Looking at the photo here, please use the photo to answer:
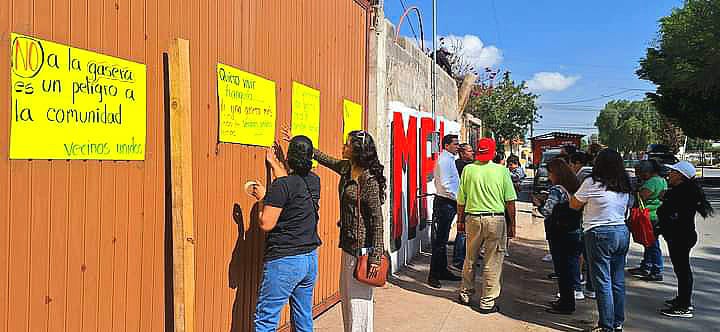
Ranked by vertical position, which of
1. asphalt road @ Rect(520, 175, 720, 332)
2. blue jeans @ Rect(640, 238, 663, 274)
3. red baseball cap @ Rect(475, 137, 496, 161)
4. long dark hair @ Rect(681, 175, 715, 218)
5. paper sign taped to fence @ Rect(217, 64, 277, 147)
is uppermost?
paper sign taped to fence @ Rect(217, 64, 277, 147)

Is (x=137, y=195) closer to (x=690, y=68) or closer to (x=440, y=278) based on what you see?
(x=440, y=278)

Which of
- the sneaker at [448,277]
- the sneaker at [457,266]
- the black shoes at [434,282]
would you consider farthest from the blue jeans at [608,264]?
the sneaker at [457,266]

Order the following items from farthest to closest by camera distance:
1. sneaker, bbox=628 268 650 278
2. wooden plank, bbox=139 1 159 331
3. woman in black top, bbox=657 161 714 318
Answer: sneaker, bbox=628 268 650 278, woman in black top, bbox=657 161 714 318, wooden plank, bbox=139 1 159 331

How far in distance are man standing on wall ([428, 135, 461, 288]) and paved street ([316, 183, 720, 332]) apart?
0.24m

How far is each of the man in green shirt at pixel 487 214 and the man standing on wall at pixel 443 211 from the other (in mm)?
1117

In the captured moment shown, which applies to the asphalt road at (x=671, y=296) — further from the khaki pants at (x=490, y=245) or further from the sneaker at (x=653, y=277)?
the khaki pants at (x=490, y=245)

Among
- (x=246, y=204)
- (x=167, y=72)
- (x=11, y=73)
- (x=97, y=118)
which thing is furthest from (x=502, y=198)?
(x=11, y=73)

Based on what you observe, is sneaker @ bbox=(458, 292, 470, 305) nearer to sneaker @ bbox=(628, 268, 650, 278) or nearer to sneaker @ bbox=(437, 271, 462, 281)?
sneaker @ bbox=(437, 271, 462, 281)

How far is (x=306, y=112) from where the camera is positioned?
19.4 feet

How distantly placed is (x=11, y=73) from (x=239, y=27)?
212cm

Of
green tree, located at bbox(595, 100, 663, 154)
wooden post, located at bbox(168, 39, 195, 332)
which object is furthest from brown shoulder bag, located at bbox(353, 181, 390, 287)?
green tree, located at bbox(595, 100, 663, 154)

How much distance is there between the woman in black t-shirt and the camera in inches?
169

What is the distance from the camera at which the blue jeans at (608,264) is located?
6051 millimetres

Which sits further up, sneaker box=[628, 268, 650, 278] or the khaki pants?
the khaki pants
